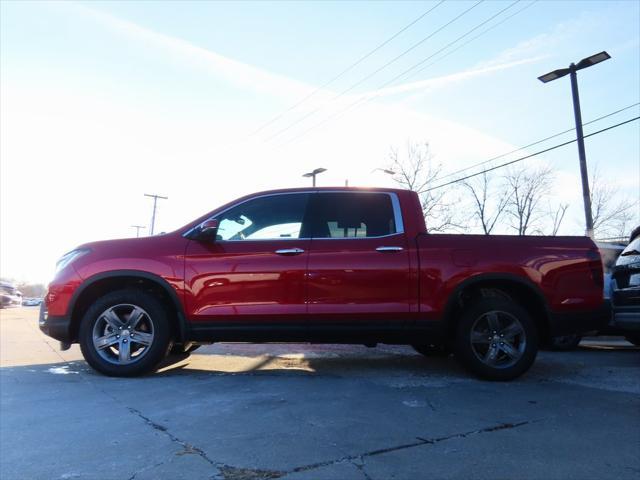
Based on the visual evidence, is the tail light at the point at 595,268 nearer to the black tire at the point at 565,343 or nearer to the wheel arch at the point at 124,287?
the black tire at the point at 565,343

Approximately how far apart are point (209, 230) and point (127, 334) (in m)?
1.30

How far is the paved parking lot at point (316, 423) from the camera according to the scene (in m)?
2.82

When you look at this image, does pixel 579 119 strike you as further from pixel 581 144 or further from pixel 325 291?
pixel 325 291

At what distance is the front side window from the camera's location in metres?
5.10


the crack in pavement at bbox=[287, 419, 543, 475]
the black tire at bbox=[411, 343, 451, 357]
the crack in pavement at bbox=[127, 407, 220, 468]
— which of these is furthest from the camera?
the black tire at bbox=[411, 343, 451, 357]

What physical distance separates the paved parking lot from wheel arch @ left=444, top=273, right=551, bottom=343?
0.57 metres

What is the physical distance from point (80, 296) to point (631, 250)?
20.2ft

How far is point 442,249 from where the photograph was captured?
4.97 m

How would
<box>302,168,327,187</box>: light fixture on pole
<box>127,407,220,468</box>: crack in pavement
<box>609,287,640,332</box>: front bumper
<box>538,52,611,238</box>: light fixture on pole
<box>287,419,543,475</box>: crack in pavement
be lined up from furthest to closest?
1. <box>302,168,327,187</box>: light fixture on pole
2. <box>538,52,611,238</box>: light fixture on pole
3. <box>609,287,640,332</box>: front bumper
4. <box>127,407,220,468</box>: crack in pavement
5. <box>287,419,543,475</box>: crack in pavement

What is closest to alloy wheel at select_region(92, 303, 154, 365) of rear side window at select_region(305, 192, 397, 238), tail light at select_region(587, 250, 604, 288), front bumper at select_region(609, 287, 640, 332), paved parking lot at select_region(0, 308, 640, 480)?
paved parking lot at select_region(0, 308, 640, 480)

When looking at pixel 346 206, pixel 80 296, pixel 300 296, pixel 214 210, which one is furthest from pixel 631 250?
pixel 80 296

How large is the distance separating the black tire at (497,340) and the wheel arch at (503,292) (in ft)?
0.46

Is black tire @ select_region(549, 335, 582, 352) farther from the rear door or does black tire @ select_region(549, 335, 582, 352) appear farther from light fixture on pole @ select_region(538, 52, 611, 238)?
light fixture on pole @ select_region(538, 52, 611, 238)

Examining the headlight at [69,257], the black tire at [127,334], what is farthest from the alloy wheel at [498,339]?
the headlight at [69,257]
